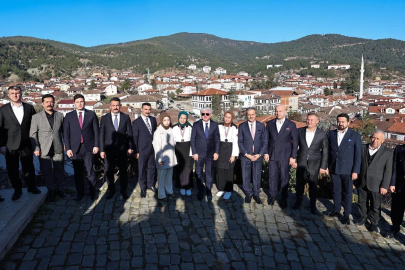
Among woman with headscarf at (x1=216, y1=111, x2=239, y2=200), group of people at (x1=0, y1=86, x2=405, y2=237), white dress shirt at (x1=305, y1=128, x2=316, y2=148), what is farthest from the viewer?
woman with headscarf at (x1=216, y1=111, x2=239, y2=200)

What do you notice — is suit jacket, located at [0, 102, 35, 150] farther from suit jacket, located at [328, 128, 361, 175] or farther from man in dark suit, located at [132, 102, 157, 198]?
suit jacket, located at [328, 128, 361, 175]

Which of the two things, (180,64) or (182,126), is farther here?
(180,64)

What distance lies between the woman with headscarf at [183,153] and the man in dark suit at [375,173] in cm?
242

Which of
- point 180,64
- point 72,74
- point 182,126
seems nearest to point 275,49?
point 180,64

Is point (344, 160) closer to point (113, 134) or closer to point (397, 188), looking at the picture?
point (397, 188)

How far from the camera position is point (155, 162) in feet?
15.1

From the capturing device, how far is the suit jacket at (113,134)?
4234 mm

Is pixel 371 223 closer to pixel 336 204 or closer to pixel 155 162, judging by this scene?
pixel 336 204

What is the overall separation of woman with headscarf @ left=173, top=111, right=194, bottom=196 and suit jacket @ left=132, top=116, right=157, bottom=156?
0.41 metres

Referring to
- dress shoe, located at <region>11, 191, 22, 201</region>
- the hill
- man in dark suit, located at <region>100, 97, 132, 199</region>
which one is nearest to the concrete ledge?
dress shoe, located at <region>11, 191, 22, 201</region>

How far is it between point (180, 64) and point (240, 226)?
373 ft

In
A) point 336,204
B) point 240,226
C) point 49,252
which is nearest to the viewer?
point 49,252

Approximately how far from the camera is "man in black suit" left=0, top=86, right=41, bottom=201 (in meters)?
3.79

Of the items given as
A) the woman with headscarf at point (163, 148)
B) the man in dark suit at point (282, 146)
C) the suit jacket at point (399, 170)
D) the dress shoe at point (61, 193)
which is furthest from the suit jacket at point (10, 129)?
the suit jacket at point (399, 170)
